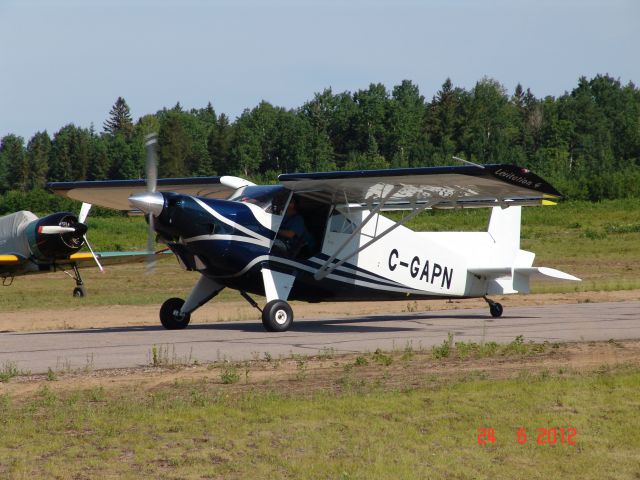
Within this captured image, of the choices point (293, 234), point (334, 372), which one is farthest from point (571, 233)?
point (334, 372)

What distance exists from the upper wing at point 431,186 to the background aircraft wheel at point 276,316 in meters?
2.06

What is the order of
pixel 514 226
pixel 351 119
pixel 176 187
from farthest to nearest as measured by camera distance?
pixel 351 119 < pixel 514 226 < pixel 176 187

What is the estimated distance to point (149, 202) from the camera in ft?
50.0

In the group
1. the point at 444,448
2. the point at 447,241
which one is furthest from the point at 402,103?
the point at 444,448

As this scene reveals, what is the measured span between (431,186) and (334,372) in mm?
5876

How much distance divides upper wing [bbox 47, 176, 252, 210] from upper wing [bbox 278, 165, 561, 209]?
1.80 m

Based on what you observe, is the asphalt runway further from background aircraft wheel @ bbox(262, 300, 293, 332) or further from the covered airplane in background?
the covered airplane in background

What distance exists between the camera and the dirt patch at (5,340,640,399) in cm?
1067

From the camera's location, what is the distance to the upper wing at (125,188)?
18.7m

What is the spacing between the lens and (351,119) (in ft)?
375

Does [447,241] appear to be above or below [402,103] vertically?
below

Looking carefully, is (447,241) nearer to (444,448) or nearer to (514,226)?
(514,226)

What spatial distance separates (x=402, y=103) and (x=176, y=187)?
100m

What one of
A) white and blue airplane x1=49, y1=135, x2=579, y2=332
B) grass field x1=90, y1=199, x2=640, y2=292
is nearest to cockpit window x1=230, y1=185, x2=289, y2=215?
white and blue airplane x1=49, y1=135, x2=579, y2=332
